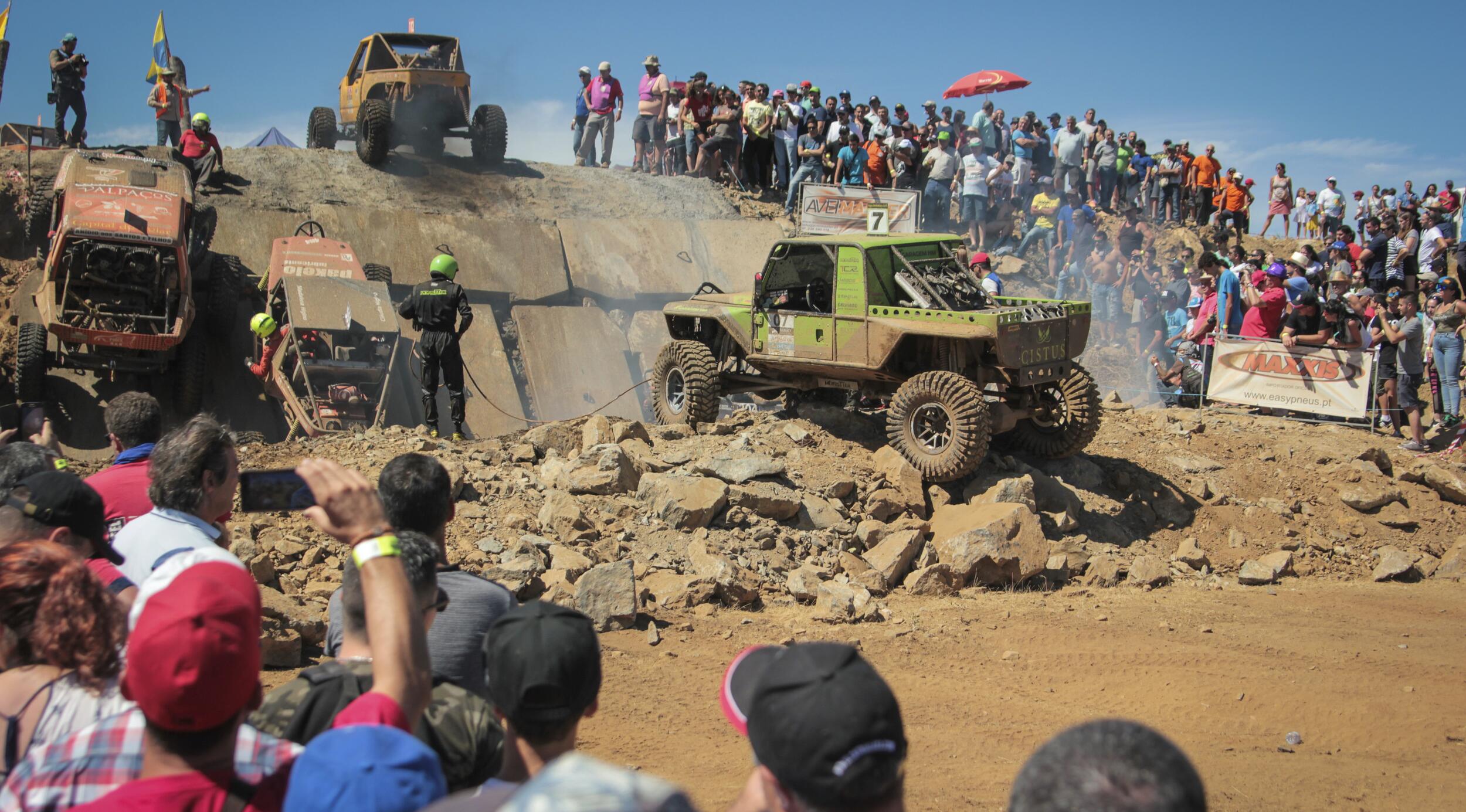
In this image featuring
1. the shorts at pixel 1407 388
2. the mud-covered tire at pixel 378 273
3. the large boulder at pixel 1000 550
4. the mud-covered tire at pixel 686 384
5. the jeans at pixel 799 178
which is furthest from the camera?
the jeans at pixel 799 178

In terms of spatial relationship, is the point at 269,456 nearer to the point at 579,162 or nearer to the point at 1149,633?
the point at 1149,633

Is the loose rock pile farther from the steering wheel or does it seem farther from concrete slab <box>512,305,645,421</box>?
concrete slab <box>512,305,645,421</box>

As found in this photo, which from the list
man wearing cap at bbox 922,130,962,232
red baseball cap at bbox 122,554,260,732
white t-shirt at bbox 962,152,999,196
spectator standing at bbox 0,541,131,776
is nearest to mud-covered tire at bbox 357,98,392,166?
man wearing cap at bbox 922,130,962,232

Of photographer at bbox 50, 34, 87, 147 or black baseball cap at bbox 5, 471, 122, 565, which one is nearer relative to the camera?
black baseball cap at bbox 5, 471, 122, 565

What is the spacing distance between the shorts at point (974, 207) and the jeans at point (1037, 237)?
822mm

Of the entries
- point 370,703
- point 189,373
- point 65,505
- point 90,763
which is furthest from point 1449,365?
point 189,373

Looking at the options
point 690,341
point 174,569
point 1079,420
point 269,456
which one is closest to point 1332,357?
point 1079,420

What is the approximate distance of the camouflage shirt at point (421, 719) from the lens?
2430mm

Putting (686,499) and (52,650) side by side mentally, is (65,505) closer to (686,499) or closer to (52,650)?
(52,650)

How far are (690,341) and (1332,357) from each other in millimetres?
7005

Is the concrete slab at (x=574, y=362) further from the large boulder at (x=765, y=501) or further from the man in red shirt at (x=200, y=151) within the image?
the large boulder at (x=765, y=501)

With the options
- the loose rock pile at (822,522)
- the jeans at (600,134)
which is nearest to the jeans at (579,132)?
the jeans at (600,134)

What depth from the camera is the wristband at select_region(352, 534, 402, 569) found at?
96.3 inches

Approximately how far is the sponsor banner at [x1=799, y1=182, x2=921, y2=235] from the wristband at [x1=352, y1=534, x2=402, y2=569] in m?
13.1
